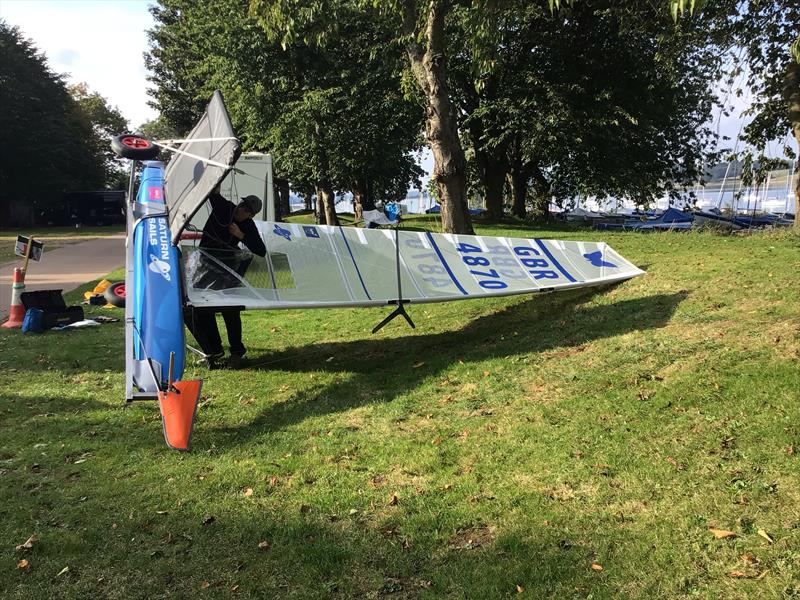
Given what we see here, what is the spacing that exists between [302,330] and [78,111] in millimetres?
50914

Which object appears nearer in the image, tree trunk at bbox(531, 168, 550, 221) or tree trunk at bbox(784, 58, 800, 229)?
tree trunk at bbox(784, 58, 800, 229)

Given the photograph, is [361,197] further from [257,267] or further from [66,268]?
[257,267]

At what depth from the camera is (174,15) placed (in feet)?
109

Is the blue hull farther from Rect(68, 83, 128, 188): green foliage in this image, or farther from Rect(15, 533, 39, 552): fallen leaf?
Rect(68, 83, 128, 188): green foliage

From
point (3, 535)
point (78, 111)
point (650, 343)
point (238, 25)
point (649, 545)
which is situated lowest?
point (3, 535)

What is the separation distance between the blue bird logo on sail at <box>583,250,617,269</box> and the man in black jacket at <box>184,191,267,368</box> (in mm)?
4472

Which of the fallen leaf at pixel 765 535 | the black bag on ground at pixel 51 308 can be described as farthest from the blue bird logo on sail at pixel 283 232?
the fallen leaf at pixel 765 535

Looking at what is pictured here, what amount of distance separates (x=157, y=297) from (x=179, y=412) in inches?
47.9

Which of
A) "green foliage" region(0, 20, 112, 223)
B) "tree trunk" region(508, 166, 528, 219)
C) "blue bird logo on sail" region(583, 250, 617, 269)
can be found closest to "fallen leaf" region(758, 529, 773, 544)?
"blue bird logo on sail" region(583, 250, 617, 269)

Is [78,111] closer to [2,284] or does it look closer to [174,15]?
[174,15]

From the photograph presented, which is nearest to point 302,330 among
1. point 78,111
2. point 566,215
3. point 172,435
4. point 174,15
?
point 172,435

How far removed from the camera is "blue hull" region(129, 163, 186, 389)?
523 centimetres

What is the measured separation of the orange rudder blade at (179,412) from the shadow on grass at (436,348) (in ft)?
1.00

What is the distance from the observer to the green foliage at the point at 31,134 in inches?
1543
